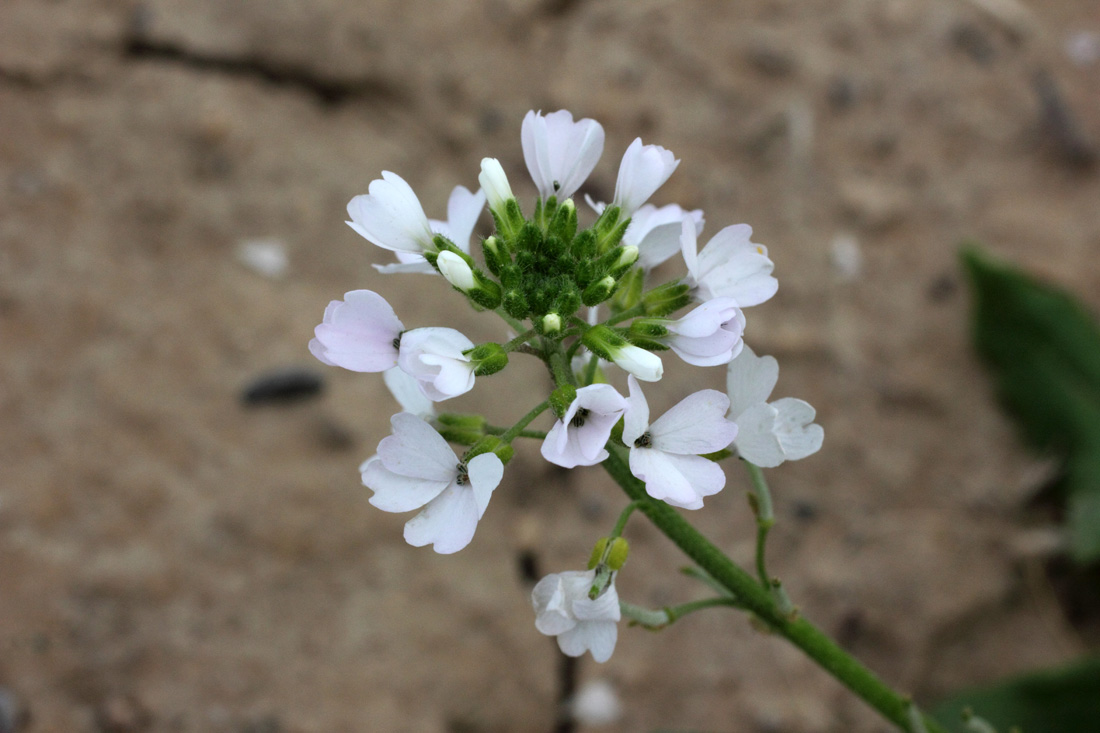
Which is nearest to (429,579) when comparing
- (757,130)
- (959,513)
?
(959,513)

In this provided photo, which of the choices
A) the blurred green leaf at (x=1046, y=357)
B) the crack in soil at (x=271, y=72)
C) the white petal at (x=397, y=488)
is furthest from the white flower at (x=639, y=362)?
the crack in soil at (x=271, y=72)

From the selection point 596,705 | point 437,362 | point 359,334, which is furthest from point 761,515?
point 596,705

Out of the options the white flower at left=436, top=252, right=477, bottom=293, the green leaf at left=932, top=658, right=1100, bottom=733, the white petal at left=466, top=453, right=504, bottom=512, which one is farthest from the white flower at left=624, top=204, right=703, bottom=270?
the green leaf at left=932, top=658, right=1100, bottom=733

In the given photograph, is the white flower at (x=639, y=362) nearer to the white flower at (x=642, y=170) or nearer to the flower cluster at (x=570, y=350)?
the flower cluster at (x=570, y=350)

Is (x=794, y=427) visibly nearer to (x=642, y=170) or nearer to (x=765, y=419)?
(x=765, y=419)

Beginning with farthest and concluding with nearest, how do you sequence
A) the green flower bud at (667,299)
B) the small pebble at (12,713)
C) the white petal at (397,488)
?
the small pebble at (12,713), the green flower bud at (667,299), the white petal at (397,488)

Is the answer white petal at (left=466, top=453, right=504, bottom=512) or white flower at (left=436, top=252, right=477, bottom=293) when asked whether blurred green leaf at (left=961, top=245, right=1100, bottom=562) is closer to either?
white flower at (left=436, top=252, right=477, bottom=293)
